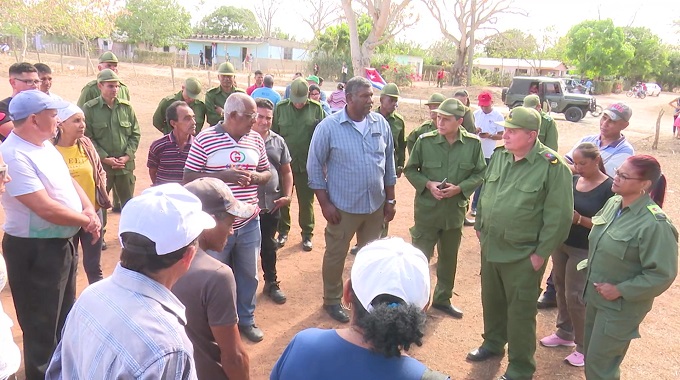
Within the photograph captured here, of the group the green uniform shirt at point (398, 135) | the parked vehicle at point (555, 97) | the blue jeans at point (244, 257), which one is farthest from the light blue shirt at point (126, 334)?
the parked vehicle at point (555, 97)

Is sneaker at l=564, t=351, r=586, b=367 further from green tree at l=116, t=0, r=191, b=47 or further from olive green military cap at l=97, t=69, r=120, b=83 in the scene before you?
green tree at l=116, t=0, r=191, b=47

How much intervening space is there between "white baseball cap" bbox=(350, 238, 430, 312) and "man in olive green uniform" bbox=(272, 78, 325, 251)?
466 centimetres

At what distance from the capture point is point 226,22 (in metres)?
64.6

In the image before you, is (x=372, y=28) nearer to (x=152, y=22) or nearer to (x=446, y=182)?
(x=446, y=182)

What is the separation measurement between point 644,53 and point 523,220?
54.8 metres

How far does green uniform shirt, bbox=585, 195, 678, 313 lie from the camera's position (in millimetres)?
2984

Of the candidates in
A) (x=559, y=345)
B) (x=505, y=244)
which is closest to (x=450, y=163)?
(x=505, y=244)

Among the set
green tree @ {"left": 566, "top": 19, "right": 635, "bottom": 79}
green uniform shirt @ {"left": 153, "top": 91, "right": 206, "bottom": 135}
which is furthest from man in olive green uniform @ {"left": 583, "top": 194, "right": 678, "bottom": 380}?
green tree @ {"left": 566, "top": 19, "right": 635, "bottom": 79}

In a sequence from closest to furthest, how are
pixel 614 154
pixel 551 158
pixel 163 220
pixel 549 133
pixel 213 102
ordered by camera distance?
1. pixel 163 220
2. pixel 551 158
3. pixel 614 154
4. pixel 549 133
5. pixel 213 102

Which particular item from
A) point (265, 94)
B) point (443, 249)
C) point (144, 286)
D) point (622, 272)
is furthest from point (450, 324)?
point (265, 94)

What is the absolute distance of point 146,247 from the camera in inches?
62.2

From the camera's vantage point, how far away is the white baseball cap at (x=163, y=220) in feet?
5.19

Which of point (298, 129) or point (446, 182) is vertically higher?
point (298, 129)

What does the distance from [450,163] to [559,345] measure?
5.93 feet
